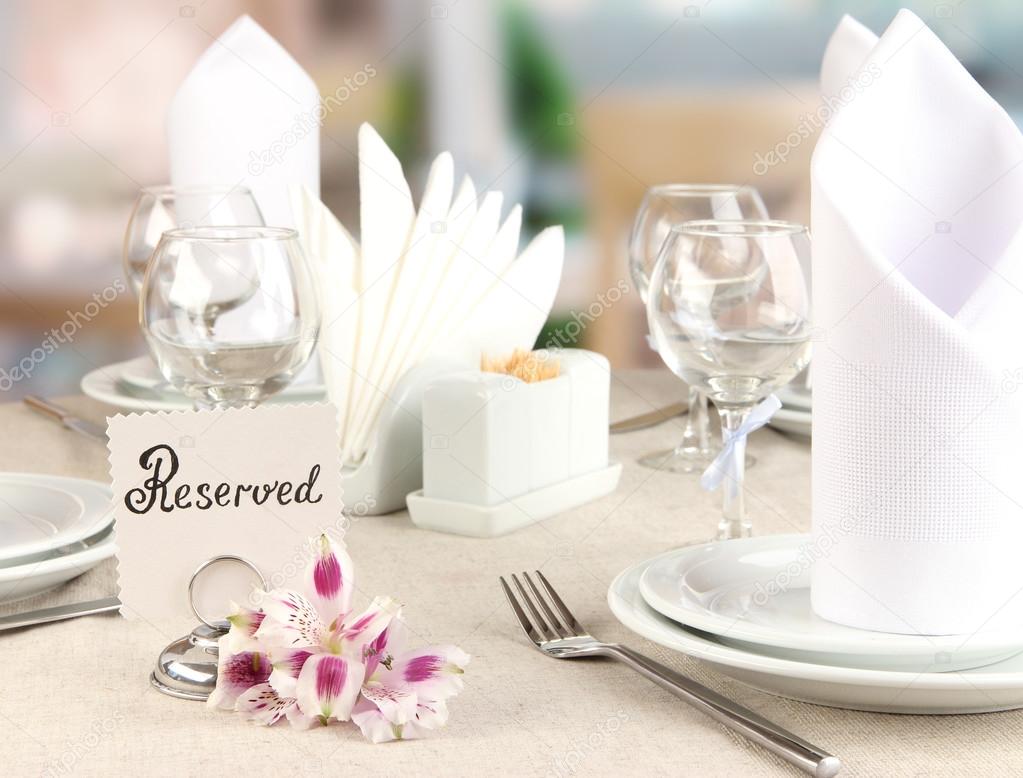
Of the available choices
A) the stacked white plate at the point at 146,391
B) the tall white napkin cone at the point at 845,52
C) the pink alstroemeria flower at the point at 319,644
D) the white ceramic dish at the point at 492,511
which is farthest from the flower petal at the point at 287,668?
the tall white napkin cone at the point at 845,52

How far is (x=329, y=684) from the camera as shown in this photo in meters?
0.58

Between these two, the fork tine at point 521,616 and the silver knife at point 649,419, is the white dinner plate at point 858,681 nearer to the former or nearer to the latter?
the fork tine at point 521,616

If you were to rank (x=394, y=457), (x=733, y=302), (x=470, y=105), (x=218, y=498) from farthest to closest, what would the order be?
1. (x=470, y=105)
2. (x=394, y=457)
3. (x=733, y=302)
4. (x=218, y=498)

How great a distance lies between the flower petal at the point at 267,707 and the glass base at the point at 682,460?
1.93ft

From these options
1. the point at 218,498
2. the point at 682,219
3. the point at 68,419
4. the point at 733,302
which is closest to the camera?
the point at 218,498

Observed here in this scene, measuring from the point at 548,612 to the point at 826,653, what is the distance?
19 cm

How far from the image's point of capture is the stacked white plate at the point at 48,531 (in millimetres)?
757

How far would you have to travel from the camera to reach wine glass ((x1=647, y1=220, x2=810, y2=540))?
0.76 m

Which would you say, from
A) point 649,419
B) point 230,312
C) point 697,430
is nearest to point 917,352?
point 230,312

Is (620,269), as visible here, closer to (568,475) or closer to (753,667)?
(568,475)
